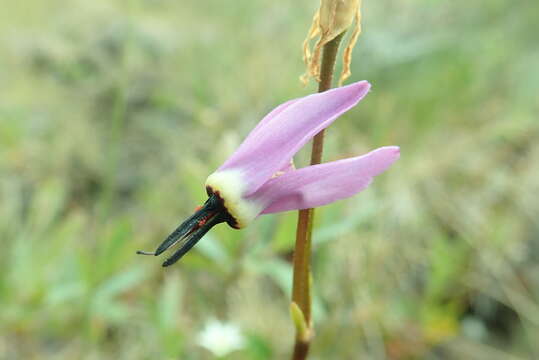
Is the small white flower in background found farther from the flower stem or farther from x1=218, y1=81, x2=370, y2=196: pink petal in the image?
x1=218, y1=81, x2=370, y2=196: pink petal

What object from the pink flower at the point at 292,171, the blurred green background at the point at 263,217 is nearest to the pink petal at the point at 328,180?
the pink flower at the point at 292,171

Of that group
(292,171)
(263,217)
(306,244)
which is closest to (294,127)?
(292,171)

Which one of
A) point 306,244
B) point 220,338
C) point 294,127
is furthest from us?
point 220,338

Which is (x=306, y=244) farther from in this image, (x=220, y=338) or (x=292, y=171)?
(x=220, y=338)

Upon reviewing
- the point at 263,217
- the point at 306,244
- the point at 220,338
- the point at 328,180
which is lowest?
the point at 220,338

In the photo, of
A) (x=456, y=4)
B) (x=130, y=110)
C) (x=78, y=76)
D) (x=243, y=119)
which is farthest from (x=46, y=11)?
(x=456, y=4)

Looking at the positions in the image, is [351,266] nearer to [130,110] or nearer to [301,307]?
[301,307]

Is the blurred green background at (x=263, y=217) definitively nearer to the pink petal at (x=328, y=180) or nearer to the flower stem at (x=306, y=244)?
the flower stem at (x=306, y=244)
